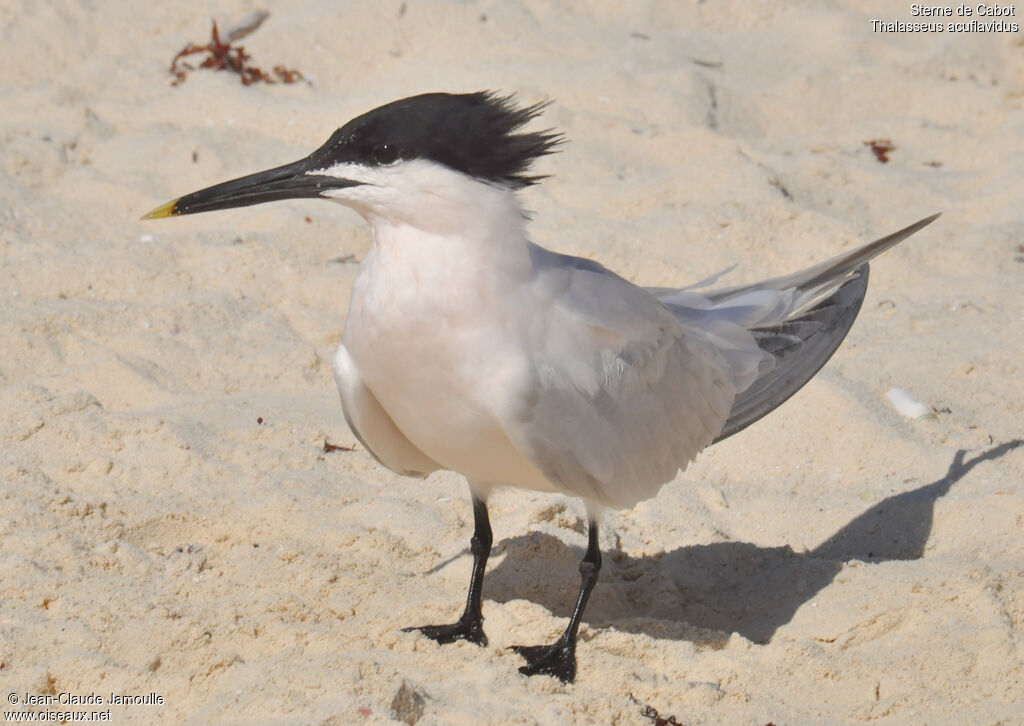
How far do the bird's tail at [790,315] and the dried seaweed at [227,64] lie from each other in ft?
11.0

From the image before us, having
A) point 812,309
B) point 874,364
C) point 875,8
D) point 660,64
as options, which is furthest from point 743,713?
point 875,8

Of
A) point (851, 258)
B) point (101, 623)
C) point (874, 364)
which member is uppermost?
point (851, 258)

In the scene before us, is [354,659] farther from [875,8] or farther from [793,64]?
[875,8]

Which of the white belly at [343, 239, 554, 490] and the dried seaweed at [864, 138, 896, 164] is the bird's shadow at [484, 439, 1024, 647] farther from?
the dried seaweed at [864, 138, 896, 164]

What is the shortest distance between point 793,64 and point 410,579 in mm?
4461

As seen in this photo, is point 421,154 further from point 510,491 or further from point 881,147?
point 881,147

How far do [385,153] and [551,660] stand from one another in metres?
1.27

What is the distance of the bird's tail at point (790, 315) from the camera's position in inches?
141

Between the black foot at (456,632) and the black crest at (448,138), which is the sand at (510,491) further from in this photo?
the black crest at (448,138)

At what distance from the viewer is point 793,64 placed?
269 inches

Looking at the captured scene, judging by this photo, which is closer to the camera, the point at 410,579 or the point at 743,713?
Result: the point at 743,713

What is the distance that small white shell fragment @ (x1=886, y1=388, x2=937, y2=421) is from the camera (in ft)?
13.9

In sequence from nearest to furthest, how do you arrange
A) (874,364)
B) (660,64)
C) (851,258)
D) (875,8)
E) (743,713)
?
(743,713) → (851,258) → (874,364) → (660,64) → (875,8)

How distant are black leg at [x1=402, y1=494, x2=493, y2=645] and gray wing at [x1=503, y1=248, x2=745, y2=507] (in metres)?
0.35
